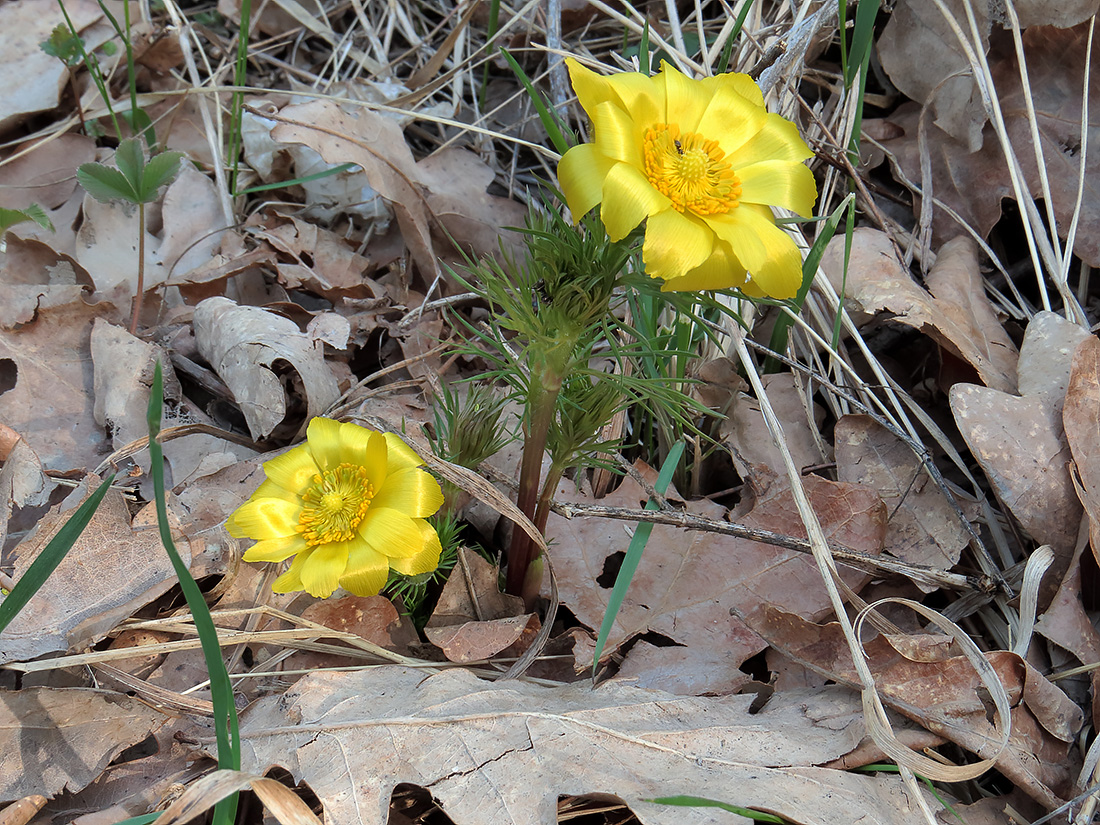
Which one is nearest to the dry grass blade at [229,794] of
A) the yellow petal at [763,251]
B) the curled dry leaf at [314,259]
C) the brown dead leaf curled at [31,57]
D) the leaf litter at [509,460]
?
the leaf litter at [509,460]

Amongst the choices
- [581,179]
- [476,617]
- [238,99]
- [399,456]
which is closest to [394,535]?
[399,456]

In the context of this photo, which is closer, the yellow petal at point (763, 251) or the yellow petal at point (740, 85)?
the yellow petal at point (763, 251)

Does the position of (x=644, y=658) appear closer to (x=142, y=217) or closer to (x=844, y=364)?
(x=844, y=364)

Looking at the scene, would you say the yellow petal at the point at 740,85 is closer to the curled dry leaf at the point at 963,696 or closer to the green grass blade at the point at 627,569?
the green grass blade at the point at 627,569

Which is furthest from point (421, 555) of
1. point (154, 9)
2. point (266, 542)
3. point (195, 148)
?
point (154, 9)

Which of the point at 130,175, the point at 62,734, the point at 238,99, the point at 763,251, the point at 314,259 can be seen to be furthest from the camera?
the point at 238,99

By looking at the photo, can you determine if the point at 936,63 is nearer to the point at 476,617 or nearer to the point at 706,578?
the point at 706,578
